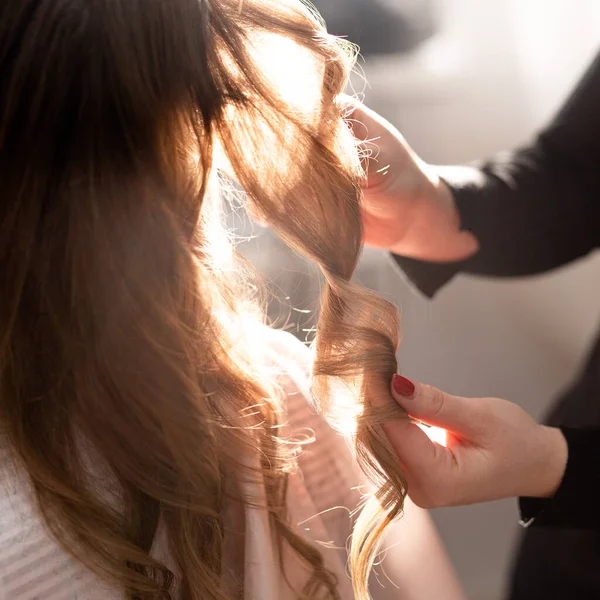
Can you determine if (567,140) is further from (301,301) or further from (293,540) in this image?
(293,540)

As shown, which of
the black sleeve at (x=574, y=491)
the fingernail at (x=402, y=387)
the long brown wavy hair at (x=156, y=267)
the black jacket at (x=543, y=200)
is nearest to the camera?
the long brown wavy hair at (x=156, y=267)

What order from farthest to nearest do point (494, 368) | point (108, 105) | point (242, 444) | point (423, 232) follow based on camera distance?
point (494, 368) < point (423, 232) < point (242, 444) < point (108, 105)

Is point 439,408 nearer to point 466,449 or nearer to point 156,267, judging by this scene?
point 466,449

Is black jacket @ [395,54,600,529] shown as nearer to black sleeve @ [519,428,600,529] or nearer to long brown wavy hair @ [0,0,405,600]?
black sleeve @ [519,428,600,529]

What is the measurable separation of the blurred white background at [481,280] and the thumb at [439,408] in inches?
11.3

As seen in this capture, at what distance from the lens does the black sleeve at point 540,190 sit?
2.45 feet

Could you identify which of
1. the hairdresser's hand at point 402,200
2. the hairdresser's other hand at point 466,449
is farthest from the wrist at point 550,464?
the hairdresser's hand at point 402,200

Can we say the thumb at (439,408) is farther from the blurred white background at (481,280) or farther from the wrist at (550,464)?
the blurred white background at (481,280)

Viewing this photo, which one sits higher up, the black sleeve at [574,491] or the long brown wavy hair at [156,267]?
the long brown wavy hair at [156,267]

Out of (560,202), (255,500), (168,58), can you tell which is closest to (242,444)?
(255,500)

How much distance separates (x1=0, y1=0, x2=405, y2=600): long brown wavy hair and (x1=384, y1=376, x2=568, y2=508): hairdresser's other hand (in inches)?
0.9

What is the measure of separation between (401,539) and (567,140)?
1.59ft

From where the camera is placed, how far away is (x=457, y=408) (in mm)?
534

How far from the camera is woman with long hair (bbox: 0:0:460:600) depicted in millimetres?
403
